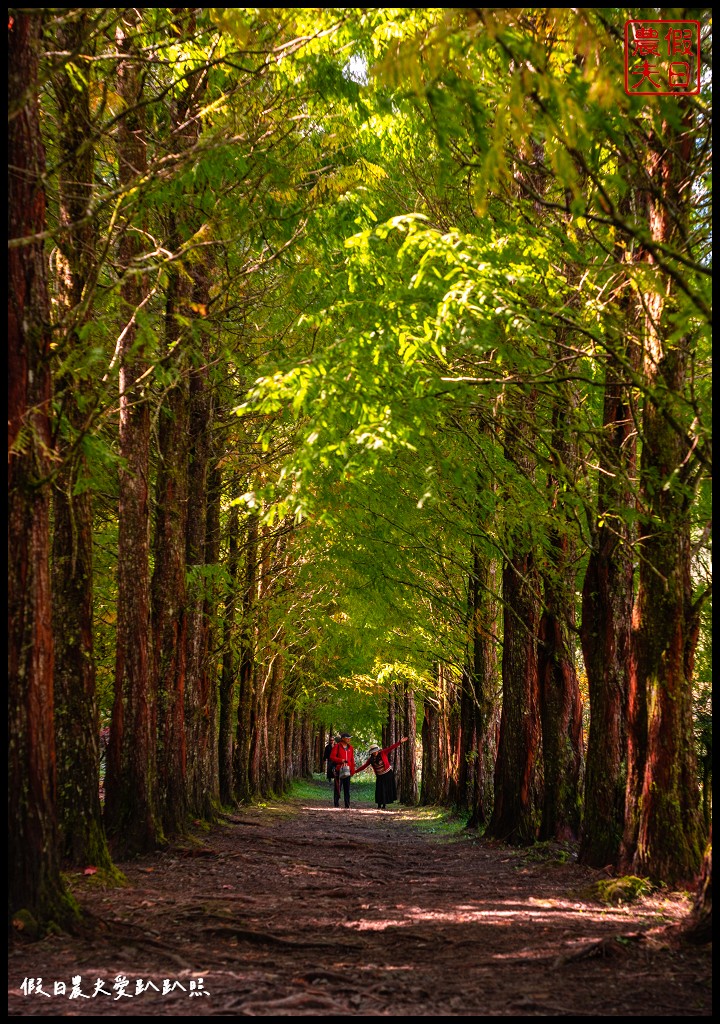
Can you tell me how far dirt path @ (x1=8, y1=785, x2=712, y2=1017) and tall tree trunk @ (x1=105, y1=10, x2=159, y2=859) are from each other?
57cm

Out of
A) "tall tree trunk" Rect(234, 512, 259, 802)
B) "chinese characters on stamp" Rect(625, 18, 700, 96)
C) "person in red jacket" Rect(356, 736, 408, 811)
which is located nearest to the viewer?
"chinese characters on stamp" Rect(625, 18, 700, 96)

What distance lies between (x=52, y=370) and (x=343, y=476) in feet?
8.60

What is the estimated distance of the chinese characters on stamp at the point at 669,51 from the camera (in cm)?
637

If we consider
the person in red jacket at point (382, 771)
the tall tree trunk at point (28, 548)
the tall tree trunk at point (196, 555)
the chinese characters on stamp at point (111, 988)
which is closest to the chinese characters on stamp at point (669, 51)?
the tall tree trunk at point (28, 548)

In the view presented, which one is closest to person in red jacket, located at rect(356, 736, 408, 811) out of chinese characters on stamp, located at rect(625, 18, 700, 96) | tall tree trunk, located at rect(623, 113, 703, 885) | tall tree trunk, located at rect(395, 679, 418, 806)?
tall tree trunk, located at rect(395, 679, 418, 806)

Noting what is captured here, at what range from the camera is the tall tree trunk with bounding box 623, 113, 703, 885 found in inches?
343

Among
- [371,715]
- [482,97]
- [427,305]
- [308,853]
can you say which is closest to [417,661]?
[308,853]

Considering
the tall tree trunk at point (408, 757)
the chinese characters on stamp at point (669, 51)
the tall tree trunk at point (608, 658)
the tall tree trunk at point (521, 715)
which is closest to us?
the chinese characters on stamp at point (669, 51)

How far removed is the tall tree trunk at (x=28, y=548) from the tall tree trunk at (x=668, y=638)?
5.22 meters

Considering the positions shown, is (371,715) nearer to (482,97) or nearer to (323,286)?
(323,286)

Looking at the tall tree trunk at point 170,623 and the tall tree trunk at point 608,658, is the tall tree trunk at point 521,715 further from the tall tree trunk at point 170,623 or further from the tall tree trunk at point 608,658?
the tall tree trunk at point 170,623

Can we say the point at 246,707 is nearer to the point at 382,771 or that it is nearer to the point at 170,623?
the point at 382,771

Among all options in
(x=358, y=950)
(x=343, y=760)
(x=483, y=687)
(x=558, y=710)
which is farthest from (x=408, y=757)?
(x=358, y=950)

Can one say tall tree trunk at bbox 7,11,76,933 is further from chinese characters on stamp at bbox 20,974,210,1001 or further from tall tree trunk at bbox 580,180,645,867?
tall tree trunk at bbox 580,180,645,867
